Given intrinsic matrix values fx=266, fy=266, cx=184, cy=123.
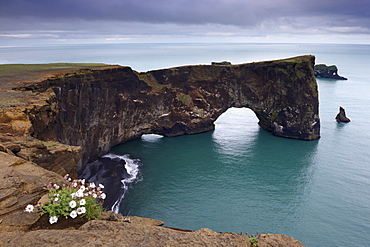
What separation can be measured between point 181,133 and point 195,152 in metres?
11.0

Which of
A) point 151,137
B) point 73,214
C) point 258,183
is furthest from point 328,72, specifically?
point 73,214

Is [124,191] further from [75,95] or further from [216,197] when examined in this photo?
[75,95]

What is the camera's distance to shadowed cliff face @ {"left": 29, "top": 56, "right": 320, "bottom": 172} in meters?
46.0

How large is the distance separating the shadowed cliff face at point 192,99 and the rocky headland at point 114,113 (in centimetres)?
20

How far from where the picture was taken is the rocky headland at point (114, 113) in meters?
7.13

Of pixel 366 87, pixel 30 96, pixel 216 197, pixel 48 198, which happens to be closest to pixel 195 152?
pixel 216 197

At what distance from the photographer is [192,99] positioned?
195ft

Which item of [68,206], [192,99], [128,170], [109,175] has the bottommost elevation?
[109,175]

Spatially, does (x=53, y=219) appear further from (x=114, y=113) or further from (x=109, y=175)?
(x=114, y=113)

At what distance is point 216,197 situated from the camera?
3297 cm

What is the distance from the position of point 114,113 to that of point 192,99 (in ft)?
60.2

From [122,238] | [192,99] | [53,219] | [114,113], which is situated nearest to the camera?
[122,238]

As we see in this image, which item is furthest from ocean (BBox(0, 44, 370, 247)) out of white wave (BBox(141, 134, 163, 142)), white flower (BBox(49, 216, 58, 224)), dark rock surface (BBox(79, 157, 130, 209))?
white flower (BBox(49, 216, 58, 224))

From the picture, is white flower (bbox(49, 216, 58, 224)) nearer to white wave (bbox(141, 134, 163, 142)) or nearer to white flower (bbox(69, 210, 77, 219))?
white flower (bbox(69, 210, 77, 219))
